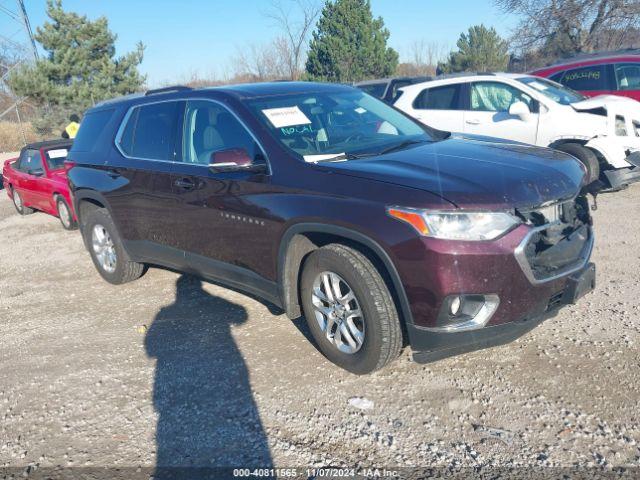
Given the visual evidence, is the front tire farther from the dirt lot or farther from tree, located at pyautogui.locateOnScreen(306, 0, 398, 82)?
tree, located at pyautogui.locateOnScreen(306, 0, 398, 82)

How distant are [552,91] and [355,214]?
6382 millimetres

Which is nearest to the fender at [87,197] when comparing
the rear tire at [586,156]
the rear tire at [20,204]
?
the rear tire at [20,204]

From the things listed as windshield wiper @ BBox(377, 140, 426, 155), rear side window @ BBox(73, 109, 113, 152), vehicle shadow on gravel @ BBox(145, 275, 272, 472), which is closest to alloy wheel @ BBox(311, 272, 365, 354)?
vehicle shadow on gravel @ BBox(145, 275, 272, 472)

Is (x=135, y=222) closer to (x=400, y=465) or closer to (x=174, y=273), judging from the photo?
(x=174, y=273)

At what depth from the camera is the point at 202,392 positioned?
3615 mm

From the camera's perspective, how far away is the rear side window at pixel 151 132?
466cm

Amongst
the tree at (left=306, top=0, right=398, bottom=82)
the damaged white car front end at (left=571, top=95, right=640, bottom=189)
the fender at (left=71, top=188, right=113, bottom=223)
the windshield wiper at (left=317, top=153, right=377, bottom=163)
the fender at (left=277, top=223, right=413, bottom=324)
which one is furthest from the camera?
the tree at (left=306, top=0, right=398, bottom=82)

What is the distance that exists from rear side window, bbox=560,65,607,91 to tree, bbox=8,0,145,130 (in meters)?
20.1

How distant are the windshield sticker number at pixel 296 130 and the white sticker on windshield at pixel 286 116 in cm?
3

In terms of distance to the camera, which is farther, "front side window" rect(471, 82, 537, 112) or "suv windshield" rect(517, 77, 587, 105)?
"front side window" rect(471, 82, 537, 112)

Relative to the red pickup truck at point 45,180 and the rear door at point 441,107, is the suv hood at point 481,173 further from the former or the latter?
the red pickup truck at point 45,180

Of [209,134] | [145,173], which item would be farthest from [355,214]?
[145,173]

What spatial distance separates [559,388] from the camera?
3.33 m

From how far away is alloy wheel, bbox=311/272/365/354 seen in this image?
11.5ft
